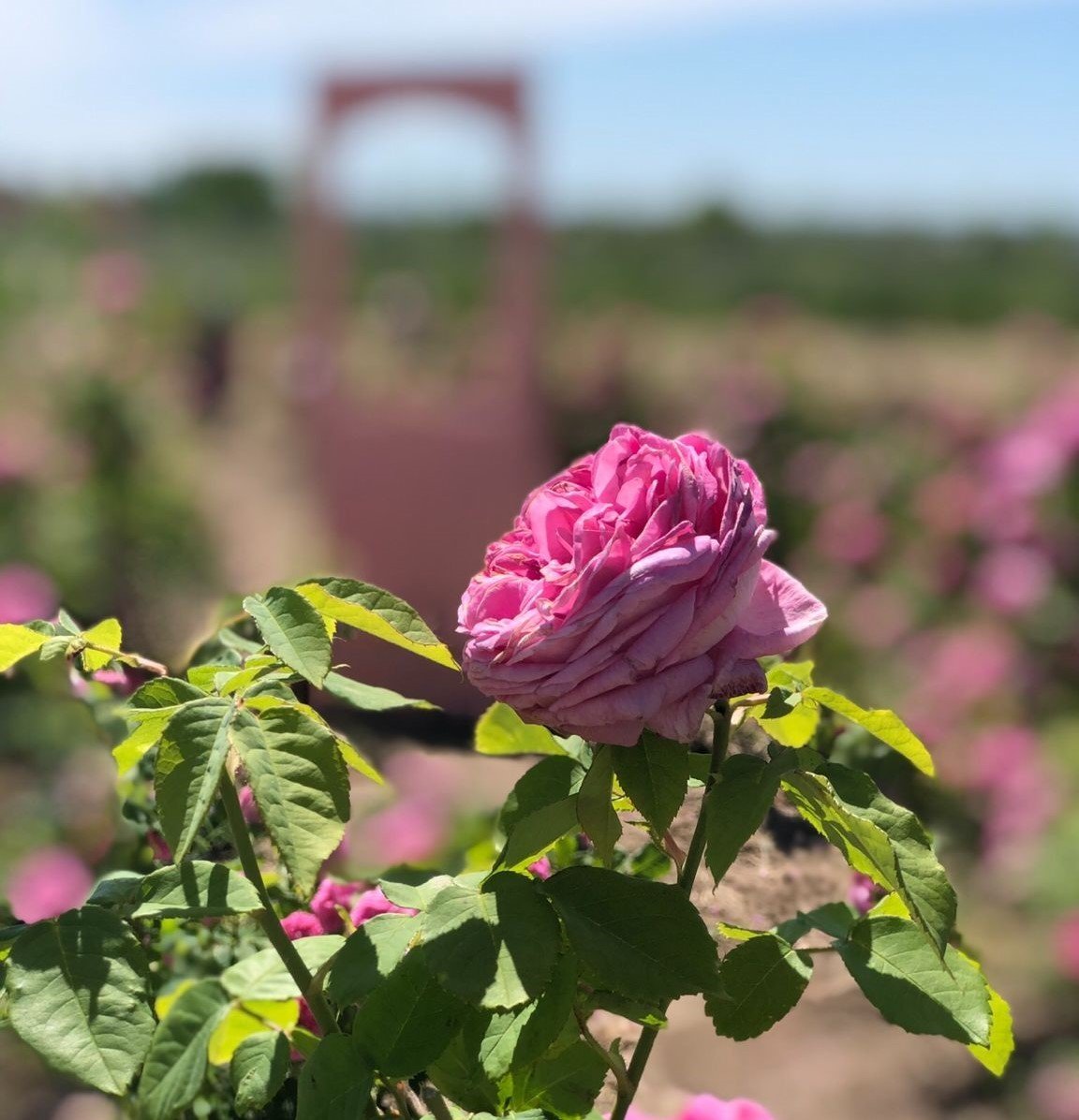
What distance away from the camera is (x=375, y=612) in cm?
44

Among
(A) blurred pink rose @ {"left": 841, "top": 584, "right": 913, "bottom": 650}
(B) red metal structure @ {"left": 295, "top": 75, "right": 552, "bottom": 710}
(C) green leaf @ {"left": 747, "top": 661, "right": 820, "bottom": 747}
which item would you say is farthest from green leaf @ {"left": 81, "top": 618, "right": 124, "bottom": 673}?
(B) red metal structure @ {"left": 295, "top": 75, "right": 552, "bottom": 710}

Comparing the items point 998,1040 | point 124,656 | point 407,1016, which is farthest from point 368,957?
point 998,1040

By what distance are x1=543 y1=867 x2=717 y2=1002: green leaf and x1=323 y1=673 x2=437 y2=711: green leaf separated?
100mm

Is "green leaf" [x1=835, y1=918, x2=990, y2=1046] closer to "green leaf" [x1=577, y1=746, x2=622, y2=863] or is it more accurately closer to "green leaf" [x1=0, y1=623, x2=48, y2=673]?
"green leaf" [x1=577, y1=746, x2=622, y2=863]

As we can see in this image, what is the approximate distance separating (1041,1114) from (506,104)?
4.97 m

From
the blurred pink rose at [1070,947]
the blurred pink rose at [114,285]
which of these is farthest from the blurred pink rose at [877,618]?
the blurred pink rose at [114,285]

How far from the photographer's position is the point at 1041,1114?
6.03 ft

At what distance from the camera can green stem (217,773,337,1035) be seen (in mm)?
418

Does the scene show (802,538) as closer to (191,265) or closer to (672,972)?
(672,972)

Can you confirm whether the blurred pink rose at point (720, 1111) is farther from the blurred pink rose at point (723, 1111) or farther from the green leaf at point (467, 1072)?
the green leaf at point (467, 1072)

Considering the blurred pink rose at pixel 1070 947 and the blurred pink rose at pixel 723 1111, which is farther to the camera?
the blurred pink rose at pixel 1070 947

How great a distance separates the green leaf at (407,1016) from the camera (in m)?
0.41

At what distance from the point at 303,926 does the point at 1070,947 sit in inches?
68.6

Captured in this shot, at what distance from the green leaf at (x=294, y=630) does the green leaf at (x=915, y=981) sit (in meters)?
0.20
